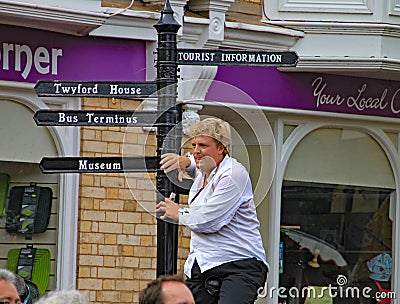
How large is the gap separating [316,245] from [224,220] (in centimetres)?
622

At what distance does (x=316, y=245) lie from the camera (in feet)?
47.2

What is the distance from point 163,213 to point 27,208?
4239 mm

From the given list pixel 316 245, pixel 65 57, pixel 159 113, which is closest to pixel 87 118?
pixel 159 113

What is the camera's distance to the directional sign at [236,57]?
891 centimetres

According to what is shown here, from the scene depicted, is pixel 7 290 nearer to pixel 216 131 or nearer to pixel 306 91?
pixel 216 131

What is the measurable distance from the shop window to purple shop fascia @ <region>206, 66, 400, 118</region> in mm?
886

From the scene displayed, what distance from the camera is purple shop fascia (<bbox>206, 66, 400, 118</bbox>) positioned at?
43.8 ft


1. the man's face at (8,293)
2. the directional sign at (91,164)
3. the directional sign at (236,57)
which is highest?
the directional sign at (236,57)

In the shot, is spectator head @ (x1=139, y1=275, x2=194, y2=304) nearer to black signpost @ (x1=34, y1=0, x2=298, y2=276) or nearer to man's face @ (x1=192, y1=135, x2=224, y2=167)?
black signpost @ (x1=34, y1=0, x2=298, y2=276)

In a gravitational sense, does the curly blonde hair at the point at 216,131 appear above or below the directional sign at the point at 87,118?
below

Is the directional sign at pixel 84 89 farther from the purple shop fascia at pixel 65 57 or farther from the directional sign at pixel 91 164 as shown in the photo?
the purple shop fascia at pixel 65 57

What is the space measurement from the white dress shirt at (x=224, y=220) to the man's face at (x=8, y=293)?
1.83 metres

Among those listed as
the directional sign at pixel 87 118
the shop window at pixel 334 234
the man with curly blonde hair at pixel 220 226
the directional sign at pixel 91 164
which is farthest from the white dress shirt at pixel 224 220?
the shop window at pixel 334 234

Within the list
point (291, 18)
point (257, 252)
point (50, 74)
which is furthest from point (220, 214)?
point (291, 18)
